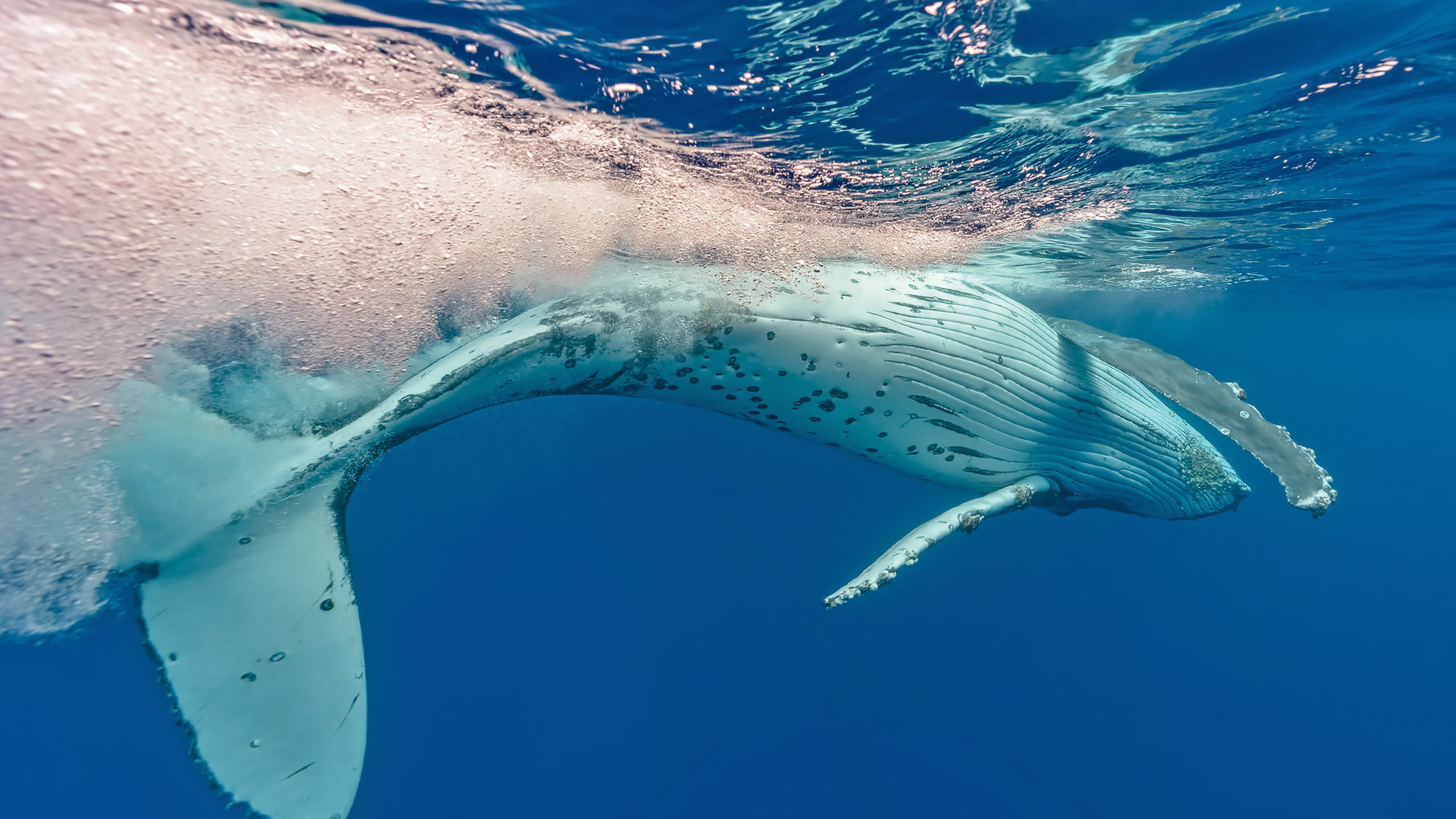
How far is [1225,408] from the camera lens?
635 centimetres

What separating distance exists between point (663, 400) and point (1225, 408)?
628cm

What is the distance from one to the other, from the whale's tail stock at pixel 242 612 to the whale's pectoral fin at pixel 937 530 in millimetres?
3824

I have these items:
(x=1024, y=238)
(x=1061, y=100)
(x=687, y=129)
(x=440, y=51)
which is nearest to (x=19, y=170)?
(x=440, y=51)

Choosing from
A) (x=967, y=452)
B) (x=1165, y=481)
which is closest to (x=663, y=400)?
(x=967, y=452)

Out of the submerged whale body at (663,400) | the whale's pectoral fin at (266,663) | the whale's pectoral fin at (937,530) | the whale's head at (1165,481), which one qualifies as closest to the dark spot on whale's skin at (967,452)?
the submerged whale body at (663,400)

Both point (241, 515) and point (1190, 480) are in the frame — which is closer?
point (241, 515)

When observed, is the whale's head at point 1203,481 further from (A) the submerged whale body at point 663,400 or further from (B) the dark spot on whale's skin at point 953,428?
(B) the dark spot on whale's skin at point 953,428

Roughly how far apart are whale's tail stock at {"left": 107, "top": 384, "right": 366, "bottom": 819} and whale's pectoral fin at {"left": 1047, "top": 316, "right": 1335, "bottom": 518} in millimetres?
7835

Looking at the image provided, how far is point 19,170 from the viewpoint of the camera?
295cm

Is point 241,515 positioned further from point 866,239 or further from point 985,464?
point 866,239

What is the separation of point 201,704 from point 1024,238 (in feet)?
41.1

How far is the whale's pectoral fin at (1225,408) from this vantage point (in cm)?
576

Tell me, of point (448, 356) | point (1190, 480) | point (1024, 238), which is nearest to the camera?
point (448, 356)

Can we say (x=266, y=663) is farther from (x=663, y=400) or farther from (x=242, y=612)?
(x=663, y=400)
